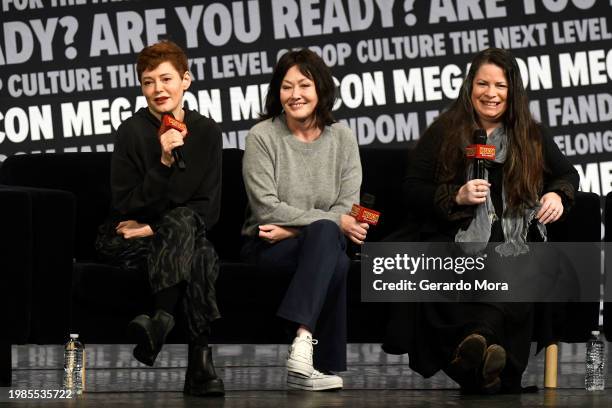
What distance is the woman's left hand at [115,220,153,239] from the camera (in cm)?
379

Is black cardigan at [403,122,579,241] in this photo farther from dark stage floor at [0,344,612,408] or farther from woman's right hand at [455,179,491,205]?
dark stage floor at [0,344,612,408]

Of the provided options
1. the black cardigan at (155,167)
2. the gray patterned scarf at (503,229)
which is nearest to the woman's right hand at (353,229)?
the gray patterned scarf at (503,229)

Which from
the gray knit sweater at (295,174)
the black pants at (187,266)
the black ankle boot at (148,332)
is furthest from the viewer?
the gray knit sweater at (295,174)

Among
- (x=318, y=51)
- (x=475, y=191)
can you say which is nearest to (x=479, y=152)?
(x=475, y=191)

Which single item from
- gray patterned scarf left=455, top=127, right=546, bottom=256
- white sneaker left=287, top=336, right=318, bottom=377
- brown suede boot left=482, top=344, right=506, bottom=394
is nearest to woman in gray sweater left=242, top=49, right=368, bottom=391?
white sneaker left=287, top=336, right=318, bottom=377

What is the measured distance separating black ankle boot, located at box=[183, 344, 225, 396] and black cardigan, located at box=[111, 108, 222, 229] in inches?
18.4

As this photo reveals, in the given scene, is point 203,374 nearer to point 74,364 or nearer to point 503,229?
point 74,364

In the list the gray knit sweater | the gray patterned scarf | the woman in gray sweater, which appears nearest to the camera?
the woman in gray sweater

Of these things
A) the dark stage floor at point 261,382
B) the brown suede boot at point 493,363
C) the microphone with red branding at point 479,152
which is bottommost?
the dark stage floor at point 261,382

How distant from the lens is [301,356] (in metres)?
3.68

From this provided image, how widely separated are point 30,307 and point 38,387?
38 centimetres

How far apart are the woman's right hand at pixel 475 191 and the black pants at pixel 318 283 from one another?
0.41 m

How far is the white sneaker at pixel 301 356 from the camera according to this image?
3.67 metres

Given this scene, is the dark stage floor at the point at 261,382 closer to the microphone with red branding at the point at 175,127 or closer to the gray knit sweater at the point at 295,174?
the gray knit sweater at the point at 295,174
